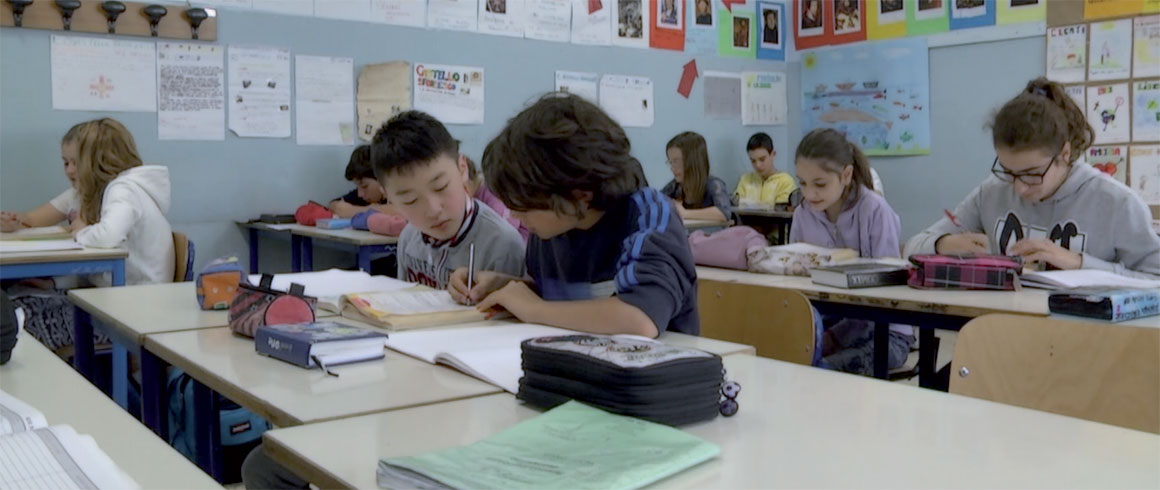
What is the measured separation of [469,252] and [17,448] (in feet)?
4.45

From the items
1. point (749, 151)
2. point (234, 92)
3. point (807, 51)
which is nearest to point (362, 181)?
point (234, 92)

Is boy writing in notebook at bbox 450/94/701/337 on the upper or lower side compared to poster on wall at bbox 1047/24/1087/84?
lower

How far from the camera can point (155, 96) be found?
4.51 m

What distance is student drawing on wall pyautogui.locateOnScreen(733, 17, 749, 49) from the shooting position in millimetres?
6570

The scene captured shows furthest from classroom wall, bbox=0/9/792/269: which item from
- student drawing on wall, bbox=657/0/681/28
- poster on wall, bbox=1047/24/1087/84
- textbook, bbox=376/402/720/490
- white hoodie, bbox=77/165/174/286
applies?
textbook, bbox=376/402/720/490

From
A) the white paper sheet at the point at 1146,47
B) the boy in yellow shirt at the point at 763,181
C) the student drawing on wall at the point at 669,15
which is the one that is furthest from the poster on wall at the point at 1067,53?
the student drawing on wall at the point at 669,15

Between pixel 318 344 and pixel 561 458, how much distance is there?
0.57 metres

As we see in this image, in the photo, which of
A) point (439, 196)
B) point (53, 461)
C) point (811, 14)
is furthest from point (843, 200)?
point (811, 14)

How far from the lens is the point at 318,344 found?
1.32 meters

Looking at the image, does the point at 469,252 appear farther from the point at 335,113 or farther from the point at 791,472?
the point at 335,113

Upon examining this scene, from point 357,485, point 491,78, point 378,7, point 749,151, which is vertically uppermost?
point 378,7

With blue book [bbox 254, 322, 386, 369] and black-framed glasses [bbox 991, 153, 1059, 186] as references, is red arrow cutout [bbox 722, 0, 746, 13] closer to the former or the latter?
black-framed glasses [bbox 991, 153, 1059, 186]

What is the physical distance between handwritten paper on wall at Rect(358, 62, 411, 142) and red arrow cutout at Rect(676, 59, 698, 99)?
78.9 inches

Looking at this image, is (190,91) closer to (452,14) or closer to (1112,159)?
(452,14)
